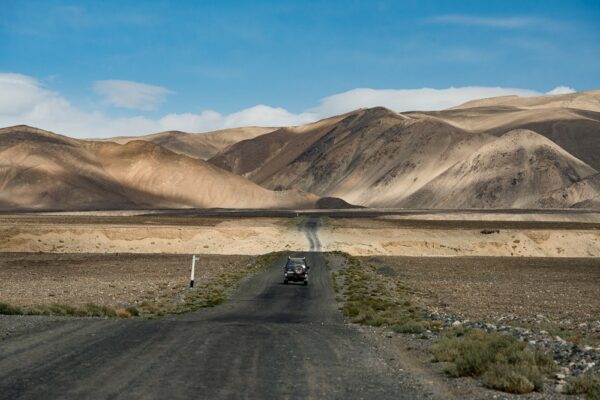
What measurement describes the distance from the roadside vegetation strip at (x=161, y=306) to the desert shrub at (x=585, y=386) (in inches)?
660

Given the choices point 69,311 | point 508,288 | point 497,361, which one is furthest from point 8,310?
point 508,288

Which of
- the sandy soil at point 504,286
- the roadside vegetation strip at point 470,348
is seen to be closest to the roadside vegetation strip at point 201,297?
the roadside vegetation strip at point 470,348

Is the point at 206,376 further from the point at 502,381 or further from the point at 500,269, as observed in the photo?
the point at 500,269

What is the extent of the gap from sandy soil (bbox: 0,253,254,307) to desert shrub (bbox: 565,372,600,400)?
819 inches

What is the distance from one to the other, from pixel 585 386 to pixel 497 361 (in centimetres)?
237

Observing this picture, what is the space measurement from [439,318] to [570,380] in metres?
11.9

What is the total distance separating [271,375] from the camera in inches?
595

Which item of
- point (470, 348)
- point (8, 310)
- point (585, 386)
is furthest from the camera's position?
point (8, 310)

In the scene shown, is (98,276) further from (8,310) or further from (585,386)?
(585,386)

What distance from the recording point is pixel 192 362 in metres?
16.3

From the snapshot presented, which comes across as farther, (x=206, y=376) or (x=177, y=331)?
(x=177, y=331)

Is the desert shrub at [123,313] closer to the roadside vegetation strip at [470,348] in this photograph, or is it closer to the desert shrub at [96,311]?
the desert shrub at [96,311]

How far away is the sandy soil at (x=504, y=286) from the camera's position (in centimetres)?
3045

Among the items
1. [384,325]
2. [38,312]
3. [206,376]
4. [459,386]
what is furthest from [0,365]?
[384,325]
